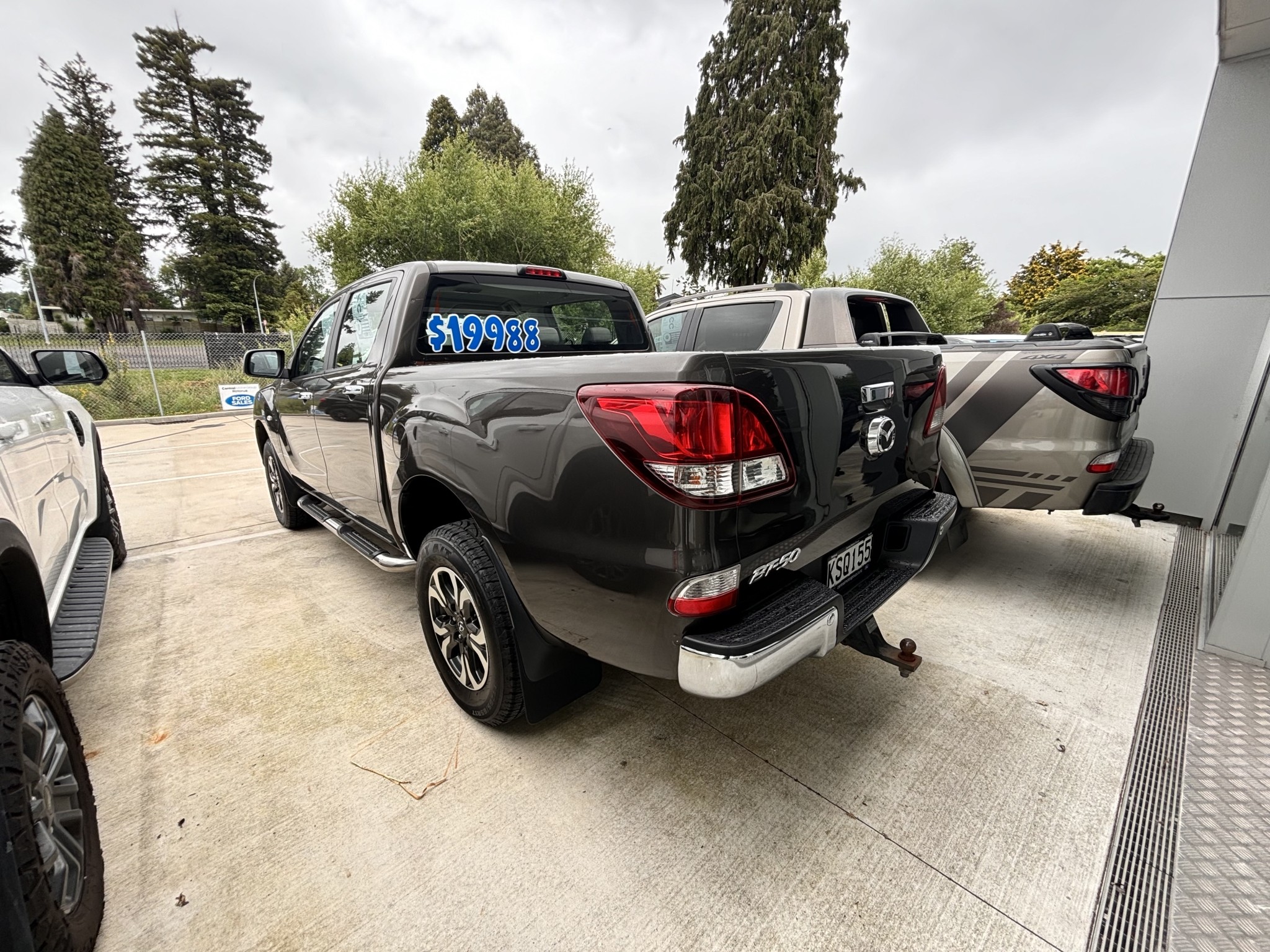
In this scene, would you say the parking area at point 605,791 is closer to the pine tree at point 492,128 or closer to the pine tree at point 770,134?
the pine tree at point 770,134

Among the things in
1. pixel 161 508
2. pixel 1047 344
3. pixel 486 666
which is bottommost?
pixel 161 508

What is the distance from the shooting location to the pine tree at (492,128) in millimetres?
29484

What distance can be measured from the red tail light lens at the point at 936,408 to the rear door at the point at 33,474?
3.09 meters

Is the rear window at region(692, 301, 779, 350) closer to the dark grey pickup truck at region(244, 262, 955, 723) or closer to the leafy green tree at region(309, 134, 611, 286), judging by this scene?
the dark grey pickup truck at region(244, 262, 955, 723)

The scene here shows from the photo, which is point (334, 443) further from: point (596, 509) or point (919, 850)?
point (919, 850)

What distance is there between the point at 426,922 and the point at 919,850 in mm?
1426

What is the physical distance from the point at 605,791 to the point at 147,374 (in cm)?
1614

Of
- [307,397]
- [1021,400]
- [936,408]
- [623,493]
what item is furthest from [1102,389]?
[307,397]

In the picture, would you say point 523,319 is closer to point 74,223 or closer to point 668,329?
point 668,329

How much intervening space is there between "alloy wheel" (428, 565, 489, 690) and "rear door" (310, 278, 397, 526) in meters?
0.70

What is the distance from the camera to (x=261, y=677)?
7.93 feet

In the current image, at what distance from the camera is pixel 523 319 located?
273cm

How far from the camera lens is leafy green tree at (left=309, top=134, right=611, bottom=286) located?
15469 mm

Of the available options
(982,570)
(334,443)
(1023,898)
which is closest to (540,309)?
(334,443)
